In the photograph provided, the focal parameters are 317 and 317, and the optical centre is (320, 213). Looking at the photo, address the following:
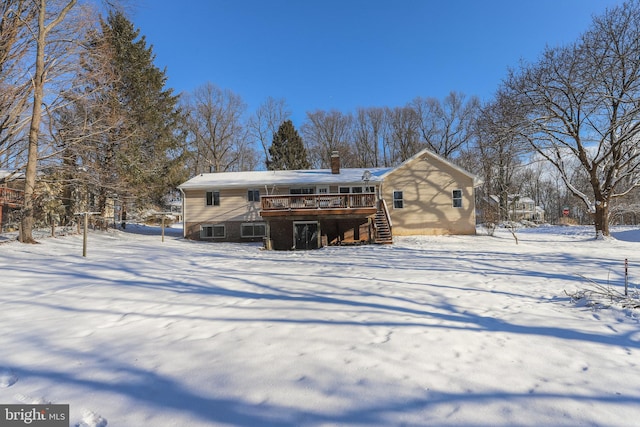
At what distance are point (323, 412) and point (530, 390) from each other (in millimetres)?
1887

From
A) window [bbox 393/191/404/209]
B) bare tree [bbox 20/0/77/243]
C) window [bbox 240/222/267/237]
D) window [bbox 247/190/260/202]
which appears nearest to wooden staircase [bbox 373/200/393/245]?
window [bbox 393/191/404/209]

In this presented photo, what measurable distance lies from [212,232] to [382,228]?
11.8 meters

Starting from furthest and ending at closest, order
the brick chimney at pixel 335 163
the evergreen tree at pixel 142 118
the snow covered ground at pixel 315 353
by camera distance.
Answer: the brick chimney at pixel 335 163 → the evergreen tree at pixel 142 118 → the snow covered ground at pixel 315 353

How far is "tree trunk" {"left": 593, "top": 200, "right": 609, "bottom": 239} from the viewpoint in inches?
731

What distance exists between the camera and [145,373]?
9.98 feet

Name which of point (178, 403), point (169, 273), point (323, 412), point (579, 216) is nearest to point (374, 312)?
point (323, 412)

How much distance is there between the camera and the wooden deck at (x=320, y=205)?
17.2m

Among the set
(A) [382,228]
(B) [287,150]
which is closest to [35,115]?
(A) [382,228]

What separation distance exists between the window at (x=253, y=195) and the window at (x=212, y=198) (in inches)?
86.6

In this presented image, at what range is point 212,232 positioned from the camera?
72.8ft

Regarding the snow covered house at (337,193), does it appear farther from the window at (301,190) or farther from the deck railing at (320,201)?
the deck railing at (320,201)

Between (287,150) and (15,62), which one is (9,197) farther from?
(287,150)

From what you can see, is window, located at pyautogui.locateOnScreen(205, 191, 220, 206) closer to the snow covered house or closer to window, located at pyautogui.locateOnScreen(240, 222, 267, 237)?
the snow covered house

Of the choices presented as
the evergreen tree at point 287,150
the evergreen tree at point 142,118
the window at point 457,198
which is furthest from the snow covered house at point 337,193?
the evergreen tree at point 287,150
